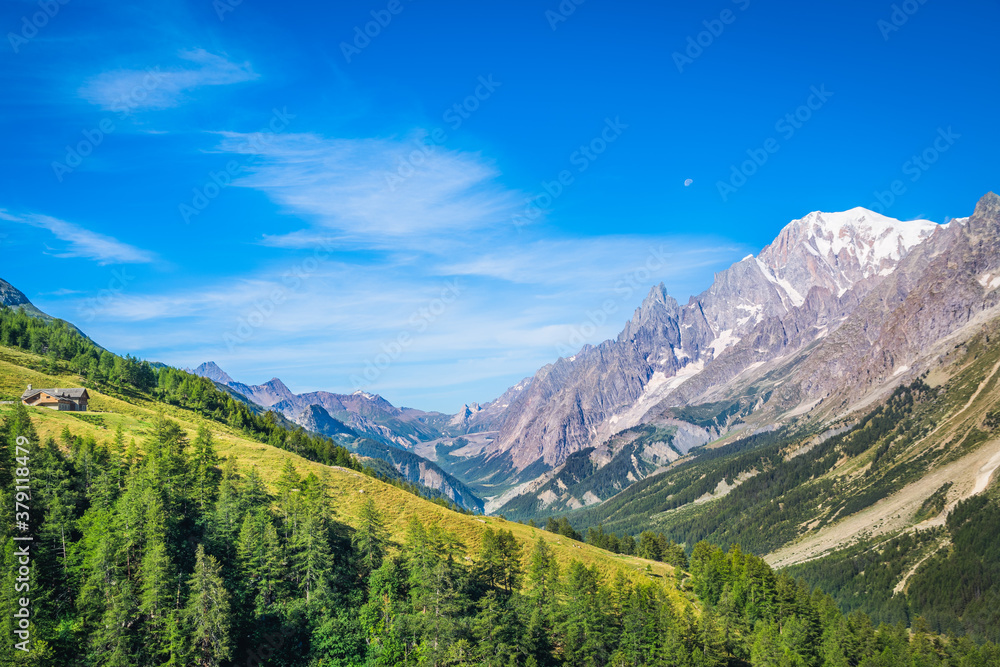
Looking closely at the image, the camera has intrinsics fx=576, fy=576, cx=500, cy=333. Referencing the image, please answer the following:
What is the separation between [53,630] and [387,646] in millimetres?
33008

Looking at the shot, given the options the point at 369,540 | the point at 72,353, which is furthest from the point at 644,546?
the point at 72,353

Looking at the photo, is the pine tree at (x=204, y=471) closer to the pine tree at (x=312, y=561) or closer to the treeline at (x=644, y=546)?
the pine tree at (x=312, y=561)

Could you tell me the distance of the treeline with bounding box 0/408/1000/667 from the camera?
190 ft

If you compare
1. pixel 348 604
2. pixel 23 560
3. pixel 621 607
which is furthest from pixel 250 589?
pixel 621 607

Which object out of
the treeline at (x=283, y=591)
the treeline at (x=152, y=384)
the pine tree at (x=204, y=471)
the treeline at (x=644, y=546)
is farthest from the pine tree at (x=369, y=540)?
the treeline at (x=644, y=546)

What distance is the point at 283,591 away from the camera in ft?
228

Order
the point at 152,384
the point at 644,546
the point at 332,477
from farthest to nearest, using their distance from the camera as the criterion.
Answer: the point at 152,384, the point at 644,546, the point at 332,477

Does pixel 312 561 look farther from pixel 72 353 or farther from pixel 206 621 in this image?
pixel 72 353

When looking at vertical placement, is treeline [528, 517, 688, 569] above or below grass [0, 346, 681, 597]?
below

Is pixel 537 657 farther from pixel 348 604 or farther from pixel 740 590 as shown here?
pixel 740 590

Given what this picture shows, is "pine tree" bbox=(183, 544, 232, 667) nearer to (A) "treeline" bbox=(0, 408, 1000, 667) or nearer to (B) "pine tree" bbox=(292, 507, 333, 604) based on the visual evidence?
(A) "treeline" bbox=(0, 408, 1000, 667)

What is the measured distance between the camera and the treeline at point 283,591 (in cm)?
5803

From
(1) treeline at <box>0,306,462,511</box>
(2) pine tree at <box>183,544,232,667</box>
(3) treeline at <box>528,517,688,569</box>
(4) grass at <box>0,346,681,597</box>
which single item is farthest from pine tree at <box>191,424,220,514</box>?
(3) treeline at <box>528,517,688,569</box>

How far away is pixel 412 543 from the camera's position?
3061 inches
